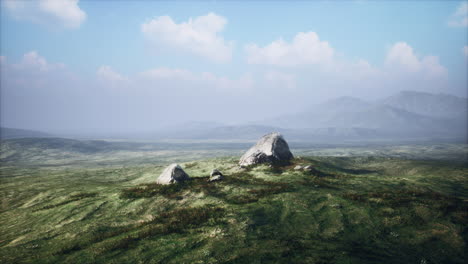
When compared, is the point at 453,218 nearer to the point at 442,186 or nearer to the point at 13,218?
the point at 442,186

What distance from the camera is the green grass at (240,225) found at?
18094 mm

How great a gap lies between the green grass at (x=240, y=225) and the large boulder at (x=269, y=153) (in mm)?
14962

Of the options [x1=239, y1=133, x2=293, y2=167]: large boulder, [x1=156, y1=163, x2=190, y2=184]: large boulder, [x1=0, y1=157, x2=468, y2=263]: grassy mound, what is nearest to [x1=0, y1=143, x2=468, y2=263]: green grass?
[x1=0, y1=157, x2=468, y2=263]: grassy mound

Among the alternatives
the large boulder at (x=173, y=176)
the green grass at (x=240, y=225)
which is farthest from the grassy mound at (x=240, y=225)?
the large boulder at (x=173, y=176)

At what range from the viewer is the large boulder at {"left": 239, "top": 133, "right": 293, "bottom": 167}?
54062mm

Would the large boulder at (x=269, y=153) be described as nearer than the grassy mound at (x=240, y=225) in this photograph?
No

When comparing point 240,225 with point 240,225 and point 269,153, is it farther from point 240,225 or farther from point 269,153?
point 269,153

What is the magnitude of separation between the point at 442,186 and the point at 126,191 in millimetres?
55130

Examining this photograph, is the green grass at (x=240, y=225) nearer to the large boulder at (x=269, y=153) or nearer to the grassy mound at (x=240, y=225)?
the grassy mound at (x=240, y=225)

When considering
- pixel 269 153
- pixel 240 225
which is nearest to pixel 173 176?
pixel 240 225

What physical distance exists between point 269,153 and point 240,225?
33052mm

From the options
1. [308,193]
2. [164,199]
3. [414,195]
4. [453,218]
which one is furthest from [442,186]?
[164,199]

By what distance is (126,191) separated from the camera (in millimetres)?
37000

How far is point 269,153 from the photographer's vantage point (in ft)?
179
